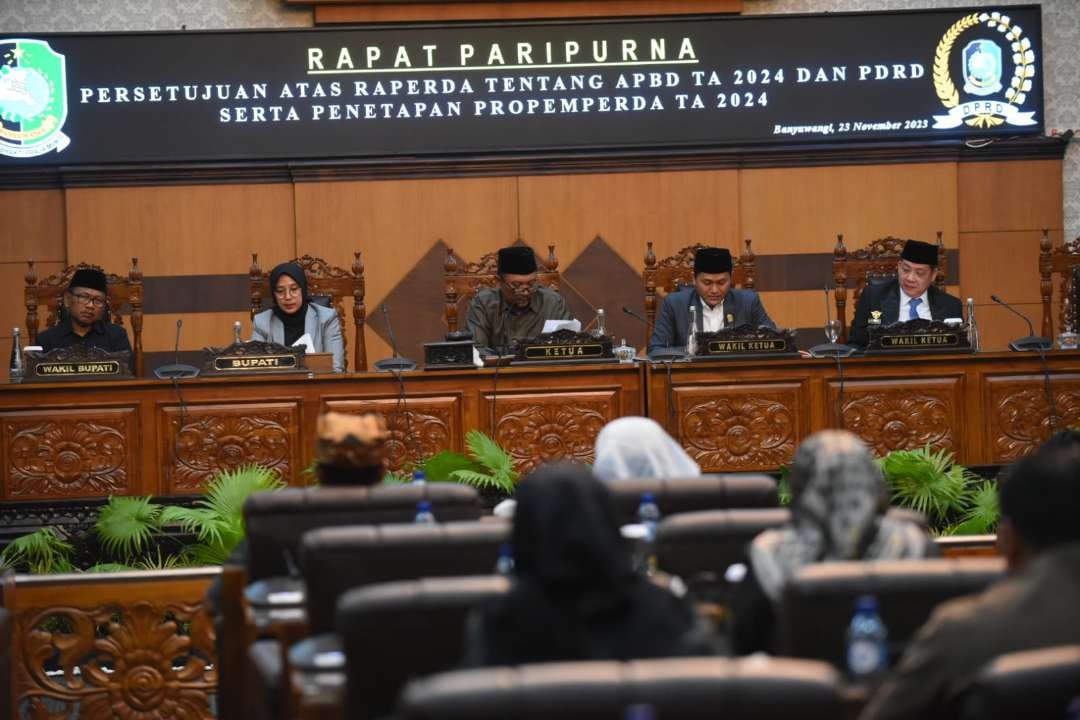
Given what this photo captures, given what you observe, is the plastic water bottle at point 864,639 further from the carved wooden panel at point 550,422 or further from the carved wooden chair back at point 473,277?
the carved wooden chair back at point 473,277

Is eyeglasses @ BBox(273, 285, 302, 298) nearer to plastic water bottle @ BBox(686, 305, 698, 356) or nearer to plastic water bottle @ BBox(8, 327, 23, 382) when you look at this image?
plastic water bottle @ BBox(8, 327, 23, 382)

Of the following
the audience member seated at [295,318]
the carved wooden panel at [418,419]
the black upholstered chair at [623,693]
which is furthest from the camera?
the audience member seated at [295,318]

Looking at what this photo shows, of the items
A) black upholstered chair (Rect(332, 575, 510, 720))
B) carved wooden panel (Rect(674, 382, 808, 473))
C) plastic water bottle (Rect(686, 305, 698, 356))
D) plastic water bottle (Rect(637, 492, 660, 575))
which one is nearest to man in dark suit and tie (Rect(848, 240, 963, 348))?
plastic water bottle (Rect(686, 305, 698, 356))

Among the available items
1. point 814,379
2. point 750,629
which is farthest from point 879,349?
point 750,629

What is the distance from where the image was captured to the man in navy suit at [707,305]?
708 centimetres

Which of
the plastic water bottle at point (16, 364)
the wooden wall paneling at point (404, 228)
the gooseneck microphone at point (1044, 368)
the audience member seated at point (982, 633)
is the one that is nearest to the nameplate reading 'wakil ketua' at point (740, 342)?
the gooseneck microphone at point (1044, 368)

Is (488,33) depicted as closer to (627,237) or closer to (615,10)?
(615,10)

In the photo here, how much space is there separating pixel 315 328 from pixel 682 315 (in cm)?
183

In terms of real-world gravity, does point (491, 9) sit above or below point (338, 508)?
above

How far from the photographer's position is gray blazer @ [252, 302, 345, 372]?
7.19m

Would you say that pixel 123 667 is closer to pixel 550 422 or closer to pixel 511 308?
pixel 550 422

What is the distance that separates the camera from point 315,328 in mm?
7238

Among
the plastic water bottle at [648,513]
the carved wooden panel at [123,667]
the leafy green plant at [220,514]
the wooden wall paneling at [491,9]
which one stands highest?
the wooden wall paneling at [491,9]

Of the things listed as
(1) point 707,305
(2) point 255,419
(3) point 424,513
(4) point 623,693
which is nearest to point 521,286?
(1) point 707,305
